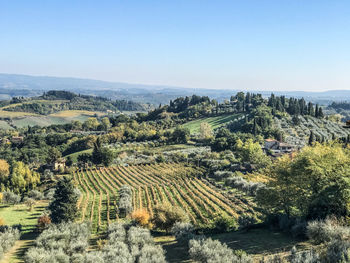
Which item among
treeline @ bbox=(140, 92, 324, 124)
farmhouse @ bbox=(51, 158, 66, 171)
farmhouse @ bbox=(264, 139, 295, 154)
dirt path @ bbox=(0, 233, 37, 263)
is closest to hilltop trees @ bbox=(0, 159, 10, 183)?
farmhouse @ bbox=(51, 158, 66, 171)

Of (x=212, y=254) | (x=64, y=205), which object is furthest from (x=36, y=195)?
(x=212, y=254)

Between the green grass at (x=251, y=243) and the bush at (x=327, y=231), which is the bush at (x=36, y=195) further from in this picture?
the bush at (x=327, y=231)

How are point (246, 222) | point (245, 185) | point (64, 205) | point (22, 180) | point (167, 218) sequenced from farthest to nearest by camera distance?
1. point (22, 180)
2. point (245, 185)
3. point (64, 205)
4. point (167, 218)
5. point (246, 222)

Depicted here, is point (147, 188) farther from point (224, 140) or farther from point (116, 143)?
point (116, 143)

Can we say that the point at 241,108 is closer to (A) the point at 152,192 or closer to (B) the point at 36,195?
(A) the point at 152,192

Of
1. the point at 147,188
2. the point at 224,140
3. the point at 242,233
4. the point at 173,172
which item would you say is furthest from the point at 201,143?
the point at 242,233

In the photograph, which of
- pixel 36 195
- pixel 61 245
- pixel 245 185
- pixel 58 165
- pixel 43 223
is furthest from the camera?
pixel 58 165

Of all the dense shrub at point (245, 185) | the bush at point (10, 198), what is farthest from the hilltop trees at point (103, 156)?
the dense shrub at point (245, 185)

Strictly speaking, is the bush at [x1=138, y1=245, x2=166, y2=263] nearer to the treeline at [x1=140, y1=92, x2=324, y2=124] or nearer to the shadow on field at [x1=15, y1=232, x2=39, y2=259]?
the shadow on field at [x1=15, y1=232, x2=39, y2=259]
